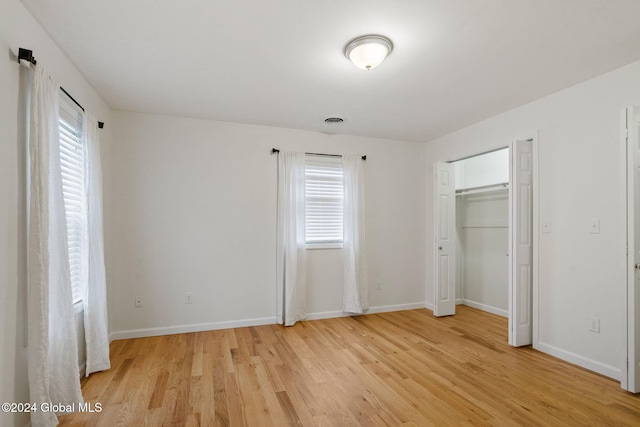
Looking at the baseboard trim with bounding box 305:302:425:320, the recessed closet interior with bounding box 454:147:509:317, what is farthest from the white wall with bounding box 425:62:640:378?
the baseboard trim with bounding box 305:302:425:320

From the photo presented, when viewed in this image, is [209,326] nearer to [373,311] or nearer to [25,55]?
[373,311]

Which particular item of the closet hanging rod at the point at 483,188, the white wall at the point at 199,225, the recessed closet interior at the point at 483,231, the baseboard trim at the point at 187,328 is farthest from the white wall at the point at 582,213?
the baseboard trim at the point at 187,328

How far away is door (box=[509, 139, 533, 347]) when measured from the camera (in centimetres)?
329

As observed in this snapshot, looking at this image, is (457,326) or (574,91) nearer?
(574,91)

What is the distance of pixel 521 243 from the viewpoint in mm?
3334

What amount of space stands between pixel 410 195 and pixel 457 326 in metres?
2.00

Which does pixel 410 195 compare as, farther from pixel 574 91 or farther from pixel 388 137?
pixel 574 91

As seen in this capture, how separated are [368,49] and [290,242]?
8.28 ft

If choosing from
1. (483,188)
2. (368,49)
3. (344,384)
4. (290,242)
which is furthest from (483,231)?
(368,49)

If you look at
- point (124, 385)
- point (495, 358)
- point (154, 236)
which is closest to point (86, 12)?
point (154, 236)

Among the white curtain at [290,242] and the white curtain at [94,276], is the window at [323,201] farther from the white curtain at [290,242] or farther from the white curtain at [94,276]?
the white curtain at [94,276]

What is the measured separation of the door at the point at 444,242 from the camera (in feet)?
14.5

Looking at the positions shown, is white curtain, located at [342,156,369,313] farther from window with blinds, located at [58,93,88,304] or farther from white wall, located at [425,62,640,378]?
window with blinds, located at [58,93,88,304]

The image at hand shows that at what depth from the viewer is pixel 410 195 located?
4.86 meters
